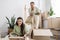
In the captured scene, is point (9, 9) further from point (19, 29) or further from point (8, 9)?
point (19, 29)

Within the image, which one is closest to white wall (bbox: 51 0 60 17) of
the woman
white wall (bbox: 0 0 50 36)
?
white wall (bbox: 0 0 50 36)

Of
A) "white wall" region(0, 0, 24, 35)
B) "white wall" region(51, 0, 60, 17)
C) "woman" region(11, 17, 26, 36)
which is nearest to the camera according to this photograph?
"woman" region(11, 17, 26, 36)

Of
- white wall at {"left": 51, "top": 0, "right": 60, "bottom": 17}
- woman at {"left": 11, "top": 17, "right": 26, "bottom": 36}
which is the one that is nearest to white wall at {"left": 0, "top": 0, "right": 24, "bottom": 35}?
white wall at {"left": 51, "top": 0, "right": 60, "bottom": 17}

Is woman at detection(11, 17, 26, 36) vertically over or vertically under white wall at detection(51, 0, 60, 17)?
under

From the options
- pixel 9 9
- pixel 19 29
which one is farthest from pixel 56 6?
pixel 19 29

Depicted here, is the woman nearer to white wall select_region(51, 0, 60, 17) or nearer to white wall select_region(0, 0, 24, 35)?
white wall select_region(0, 0, 24, 35)

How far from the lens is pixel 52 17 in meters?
6.77

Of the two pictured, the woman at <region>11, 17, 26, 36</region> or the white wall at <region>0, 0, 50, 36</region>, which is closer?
the woman at <region>11, 17, 26, 36</region>

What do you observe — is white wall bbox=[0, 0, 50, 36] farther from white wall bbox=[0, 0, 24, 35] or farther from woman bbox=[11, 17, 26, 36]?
woman bbox=[11, 17, 26, 36]

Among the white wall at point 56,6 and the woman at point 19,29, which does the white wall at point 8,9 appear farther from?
the woman at point 19,29

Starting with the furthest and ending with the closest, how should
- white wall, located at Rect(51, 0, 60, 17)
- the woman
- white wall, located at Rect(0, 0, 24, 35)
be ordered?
1. white wall, located at Rect(51, 0, 60, 17)
2. white wall, located at Rect(0, 0, 24, 35)
3. the woman

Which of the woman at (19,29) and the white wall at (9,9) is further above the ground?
the white wall at (9,9)

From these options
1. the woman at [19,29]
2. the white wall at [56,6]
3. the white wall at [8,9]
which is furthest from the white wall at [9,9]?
the woman at [19,29]

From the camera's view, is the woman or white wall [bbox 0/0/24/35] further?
white wall [bbox 0/0/24/35]
